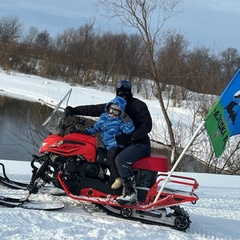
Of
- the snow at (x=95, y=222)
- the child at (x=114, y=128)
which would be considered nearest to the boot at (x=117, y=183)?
the child at (x=114, y=128)

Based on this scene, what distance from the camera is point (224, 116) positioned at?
15.6 feet

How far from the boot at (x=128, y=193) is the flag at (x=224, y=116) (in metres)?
0.95

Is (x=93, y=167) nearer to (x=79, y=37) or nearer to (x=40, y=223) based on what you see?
(x=40, y=223)

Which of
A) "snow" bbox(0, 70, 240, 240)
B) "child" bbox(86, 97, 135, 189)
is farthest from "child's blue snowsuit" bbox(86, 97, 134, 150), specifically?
"snow" bbox(0, 70, 240, 240)

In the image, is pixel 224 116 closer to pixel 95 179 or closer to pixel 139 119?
pixel 139 119

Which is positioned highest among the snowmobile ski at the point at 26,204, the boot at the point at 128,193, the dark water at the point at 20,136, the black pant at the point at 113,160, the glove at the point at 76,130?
the glove at the point at 76,130

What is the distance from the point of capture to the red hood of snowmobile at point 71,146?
4.83 m

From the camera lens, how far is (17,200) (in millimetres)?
4707

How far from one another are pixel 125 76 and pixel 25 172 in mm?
30239

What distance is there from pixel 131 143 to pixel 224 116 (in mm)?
1042

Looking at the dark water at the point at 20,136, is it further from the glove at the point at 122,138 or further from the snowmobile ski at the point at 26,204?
the glove at the point at 122,138

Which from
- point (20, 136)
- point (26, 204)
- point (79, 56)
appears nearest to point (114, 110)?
point (26, 204)

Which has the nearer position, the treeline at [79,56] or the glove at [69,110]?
the glove at [69,110]

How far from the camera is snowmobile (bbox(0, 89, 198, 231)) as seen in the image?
4824 millimetres
